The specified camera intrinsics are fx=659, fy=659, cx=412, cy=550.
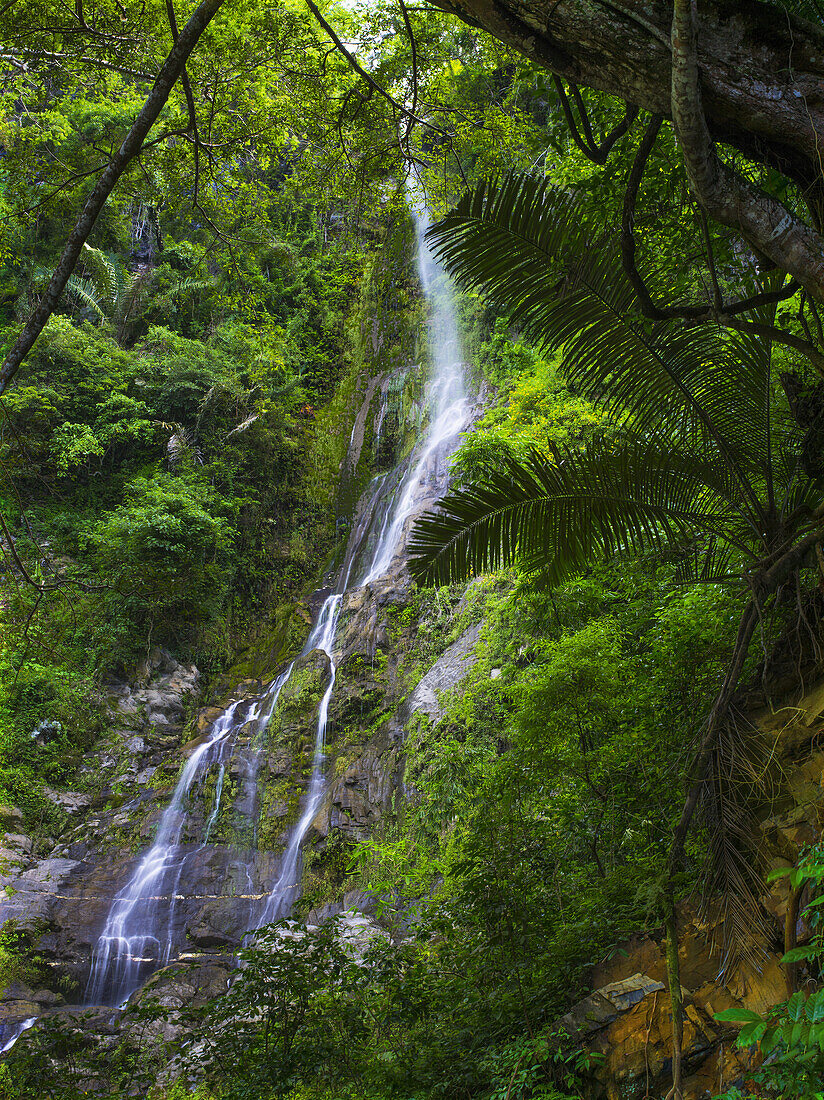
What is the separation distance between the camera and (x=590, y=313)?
10.6 feet

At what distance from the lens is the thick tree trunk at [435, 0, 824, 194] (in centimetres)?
204

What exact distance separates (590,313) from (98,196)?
2.47 meters

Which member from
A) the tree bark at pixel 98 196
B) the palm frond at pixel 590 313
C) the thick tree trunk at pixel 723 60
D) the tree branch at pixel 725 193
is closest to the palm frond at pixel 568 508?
the palm frond at pixel 590 313

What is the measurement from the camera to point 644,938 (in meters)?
3.42

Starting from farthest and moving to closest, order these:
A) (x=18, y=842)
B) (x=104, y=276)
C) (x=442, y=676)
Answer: (x=104, y=276)
(x=18, y=842)
(x=442, y=676)

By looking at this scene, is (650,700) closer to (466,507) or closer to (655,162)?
(466,507)

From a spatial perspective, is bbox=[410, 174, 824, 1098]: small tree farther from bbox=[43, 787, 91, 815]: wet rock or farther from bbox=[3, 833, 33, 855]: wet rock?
bbox=[43, 787, 91, 815]: wet rock

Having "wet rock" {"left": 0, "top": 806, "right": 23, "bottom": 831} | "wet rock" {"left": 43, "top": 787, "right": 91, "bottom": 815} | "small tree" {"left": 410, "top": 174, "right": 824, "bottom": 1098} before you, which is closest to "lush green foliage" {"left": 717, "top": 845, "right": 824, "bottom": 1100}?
"small tree" {"left": 410, "top": 174, "right": 824, "bottom": 1098}

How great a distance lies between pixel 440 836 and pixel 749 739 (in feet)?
17.2

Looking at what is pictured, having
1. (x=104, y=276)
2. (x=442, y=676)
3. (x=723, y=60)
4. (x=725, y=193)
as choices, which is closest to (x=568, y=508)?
(x=725, y=193)

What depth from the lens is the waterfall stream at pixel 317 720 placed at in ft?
34.7

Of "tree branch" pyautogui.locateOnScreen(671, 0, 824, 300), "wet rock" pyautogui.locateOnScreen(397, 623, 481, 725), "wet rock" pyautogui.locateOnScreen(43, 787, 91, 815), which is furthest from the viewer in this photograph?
"wet rock" pyautogui.locateOnScreen(43, 787, 91, 815)

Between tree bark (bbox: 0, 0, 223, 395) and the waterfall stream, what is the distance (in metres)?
5.56

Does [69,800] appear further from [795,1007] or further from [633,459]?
[795,1007]
